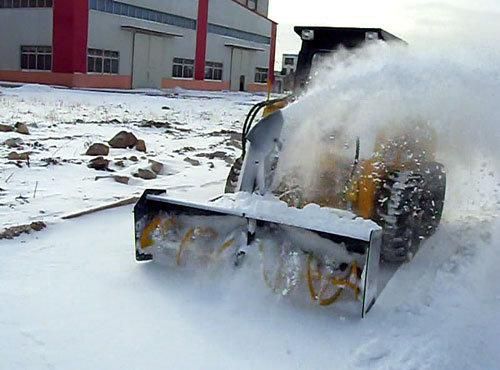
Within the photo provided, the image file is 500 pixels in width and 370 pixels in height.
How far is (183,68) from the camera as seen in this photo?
42844 millimetres

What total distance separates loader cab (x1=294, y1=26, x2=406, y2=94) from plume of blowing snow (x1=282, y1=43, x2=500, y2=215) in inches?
25.1

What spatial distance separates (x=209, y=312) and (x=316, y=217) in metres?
0.96

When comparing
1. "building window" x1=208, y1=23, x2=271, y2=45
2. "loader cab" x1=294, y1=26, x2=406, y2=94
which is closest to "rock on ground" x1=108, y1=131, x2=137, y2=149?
"loader cab" x1=294, y1=26, x2=406, y2=94

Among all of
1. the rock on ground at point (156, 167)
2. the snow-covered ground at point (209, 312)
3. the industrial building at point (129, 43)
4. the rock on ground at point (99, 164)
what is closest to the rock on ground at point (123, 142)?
the rock on ground at point (156, 167)

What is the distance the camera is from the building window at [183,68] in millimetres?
42028

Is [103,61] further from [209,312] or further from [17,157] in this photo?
[209,312]

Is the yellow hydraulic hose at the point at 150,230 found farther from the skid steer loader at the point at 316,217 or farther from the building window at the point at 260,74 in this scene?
the building window at the point at 260,74

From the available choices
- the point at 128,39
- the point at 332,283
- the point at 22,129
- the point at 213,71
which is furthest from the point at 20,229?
the point at 213,71

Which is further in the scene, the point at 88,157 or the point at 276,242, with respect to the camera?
the point at 88,157

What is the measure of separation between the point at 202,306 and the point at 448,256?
7.28 feet

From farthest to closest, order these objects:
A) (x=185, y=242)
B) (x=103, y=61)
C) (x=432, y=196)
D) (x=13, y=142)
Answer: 1. (x=103, y=61)
2. (x=13, y=142)
3. (x=432, y=196)
4. (x=185, y=242)

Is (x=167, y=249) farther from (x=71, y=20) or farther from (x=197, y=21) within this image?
(x=197, y=21)

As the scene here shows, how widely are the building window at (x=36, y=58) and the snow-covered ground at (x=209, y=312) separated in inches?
1146

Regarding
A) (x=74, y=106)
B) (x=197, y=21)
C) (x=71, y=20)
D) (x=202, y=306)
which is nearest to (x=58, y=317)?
(x=202, y=306)
